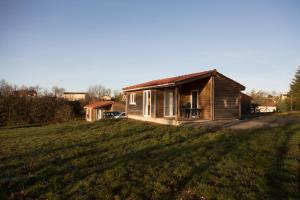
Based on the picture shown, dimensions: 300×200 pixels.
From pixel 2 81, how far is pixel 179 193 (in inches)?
1827

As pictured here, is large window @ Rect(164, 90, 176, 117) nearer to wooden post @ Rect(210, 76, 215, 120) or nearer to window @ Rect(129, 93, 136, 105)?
wooden post @ Rect(210, 76, 215, 120)

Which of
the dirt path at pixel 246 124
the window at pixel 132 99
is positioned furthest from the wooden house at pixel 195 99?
the window at pixel 132 99

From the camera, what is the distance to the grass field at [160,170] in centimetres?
477

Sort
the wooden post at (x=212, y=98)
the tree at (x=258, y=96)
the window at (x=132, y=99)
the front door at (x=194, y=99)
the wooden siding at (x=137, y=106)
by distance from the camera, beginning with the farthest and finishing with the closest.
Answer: the tree at (x=258, y=96)
the window at (x=132, y=99)
the wooden siding at (x=137, y=106)
the front door at (x=194, y=99)
the wooden post at (x=212, y=98)

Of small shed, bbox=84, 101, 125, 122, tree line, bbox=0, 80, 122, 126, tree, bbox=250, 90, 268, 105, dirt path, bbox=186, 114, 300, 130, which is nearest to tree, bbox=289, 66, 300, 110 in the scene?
tree, bbox=250, 90, 268, 105

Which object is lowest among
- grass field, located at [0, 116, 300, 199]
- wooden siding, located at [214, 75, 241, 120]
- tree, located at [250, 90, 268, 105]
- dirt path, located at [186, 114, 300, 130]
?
grass field, located at [0, 116, 300, 199]

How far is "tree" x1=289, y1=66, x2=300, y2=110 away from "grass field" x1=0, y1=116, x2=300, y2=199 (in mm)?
34297

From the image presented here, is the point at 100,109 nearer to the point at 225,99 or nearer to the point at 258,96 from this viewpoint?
the point at 225,99

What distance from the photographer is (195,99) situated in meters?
17.5

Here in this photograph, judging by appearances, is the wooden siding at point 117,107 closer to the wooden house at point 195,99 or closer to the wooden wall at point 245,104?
the wooden wall at point 245,104

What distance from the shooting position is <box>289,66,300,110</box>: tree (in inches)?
1509

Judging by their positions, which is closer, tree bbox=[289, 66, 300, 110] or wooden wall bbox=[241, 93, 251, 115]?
wooden wall bbox=[241, 93, 251, 115]

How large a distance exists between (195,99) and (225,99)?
2292 mm

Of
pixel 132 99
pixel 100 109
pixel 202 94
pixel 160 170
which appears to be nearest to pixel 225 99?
pixel 202 94
